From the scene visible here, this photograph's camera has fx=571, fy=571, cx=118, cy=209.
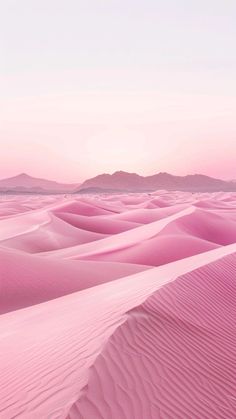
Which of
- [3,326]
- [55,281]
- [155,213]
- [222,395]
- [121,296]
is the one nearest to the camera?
[222,395]

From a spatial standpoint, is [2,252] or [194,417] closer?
[194,417]

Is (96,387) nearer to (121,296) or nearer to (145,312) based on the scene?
(145,312)

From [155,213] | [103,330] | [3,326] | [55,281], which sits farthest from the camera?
[155,213]

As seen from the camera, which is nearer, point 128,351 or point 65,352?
point 128,351

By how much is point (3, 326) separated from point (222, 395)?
2.85 m

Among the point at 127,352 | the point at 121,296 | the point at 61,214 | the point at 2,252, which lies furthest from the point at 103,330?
the point at 61,214

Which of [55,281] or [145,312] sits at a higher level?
[145,312]

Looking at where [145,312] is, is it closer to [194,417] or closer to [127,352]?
[127,352]

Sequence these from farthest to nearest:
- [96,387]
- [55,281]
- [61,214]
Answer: [61,214] → [55,281] → [96,387]

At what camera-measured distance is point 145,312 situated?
14.0ft

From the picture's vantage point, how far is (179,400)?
3152mm

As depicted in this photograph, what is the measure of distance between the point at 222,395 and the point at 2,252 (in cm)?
708

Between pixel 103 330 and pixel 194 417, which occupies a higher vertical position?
pixel 103 330

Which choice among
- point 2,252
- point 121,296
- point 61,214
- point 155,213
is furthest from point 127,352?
point 155,213
